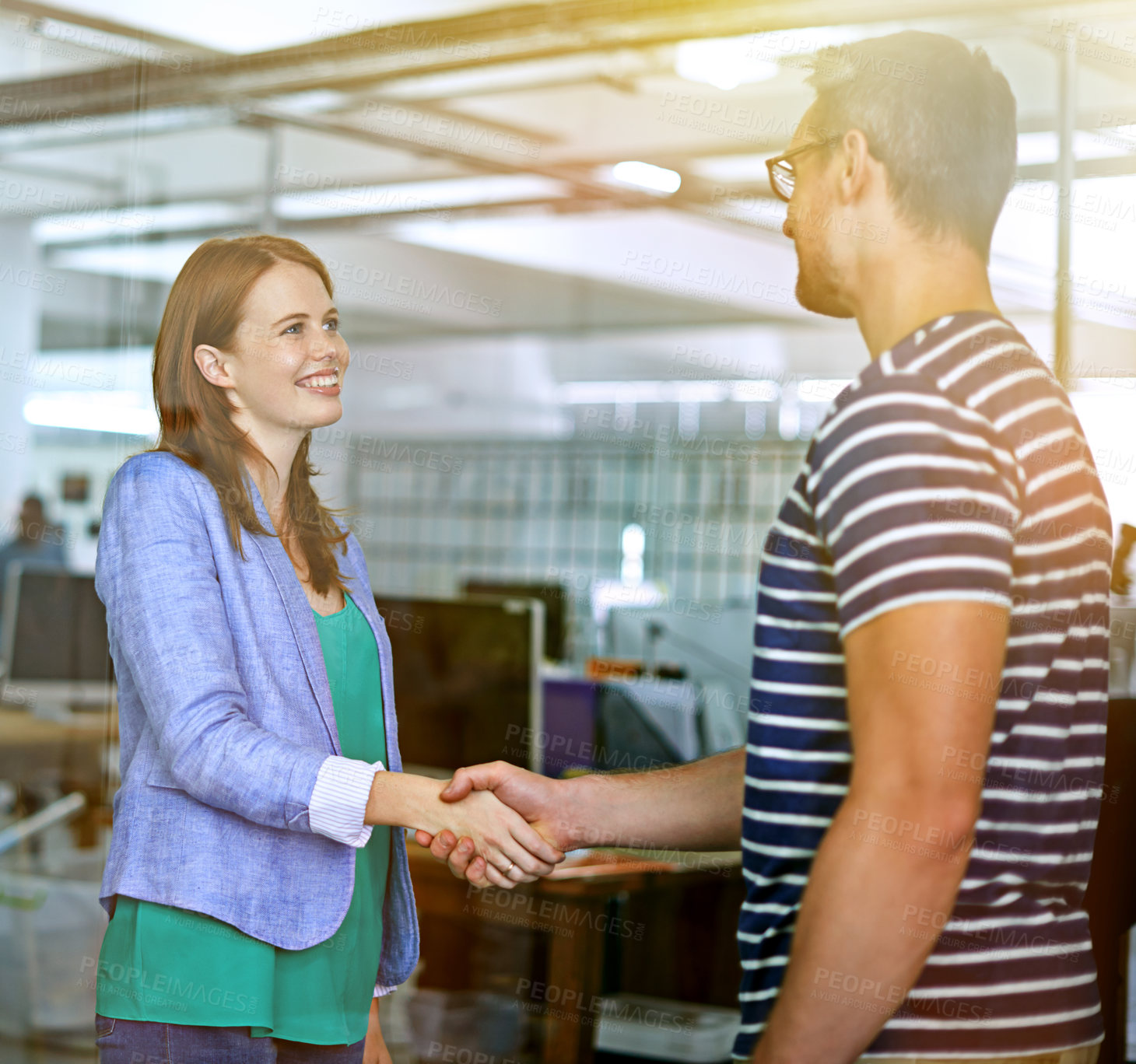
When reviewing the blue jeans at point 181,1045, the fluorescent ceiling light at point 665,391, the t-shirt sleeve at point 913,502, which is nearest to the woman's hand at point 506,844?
the blue jeans at point 181,1045

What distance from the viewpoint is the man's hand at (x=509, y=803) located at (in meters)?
1.46

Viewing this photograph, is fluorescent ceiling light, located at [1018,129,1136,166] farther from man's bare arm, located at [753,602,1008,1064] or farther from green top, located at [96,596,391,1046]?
green top, located at [96,596,391,1046]

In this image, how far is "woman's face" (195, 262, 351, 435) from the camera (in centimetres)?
139

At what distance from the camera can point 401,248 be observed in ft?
20.9

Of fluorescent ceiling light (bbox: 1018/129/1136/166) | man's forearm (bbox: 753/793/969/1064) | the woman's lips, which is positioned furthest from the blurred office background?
man's forearm (bbox: 753/793/969/1064)

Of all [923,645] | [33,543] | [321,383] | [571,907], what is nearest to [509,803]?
[321,383]

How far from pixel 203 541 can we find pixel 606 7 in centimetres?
137

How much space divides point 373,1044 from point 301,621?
0.50m

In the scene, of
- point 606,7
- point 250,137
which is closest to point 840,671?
point 606,7

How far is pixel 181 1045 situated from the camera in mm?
1318

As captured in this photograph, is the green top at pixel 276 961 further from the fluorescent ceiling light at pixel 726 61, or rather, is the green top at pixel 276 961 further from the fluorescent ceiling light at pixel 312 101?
the fluorescent ceiling light at pixel 312 101

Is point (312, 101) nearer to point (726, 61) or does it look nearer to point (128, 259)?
point (128, 259)

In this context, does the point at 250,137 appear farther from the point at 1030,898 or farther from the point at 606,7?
the point at 1030,898

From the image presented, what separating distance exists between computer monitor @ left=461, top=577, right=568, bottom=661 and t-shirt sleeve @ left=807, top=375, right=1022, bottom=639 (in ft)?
12.2
